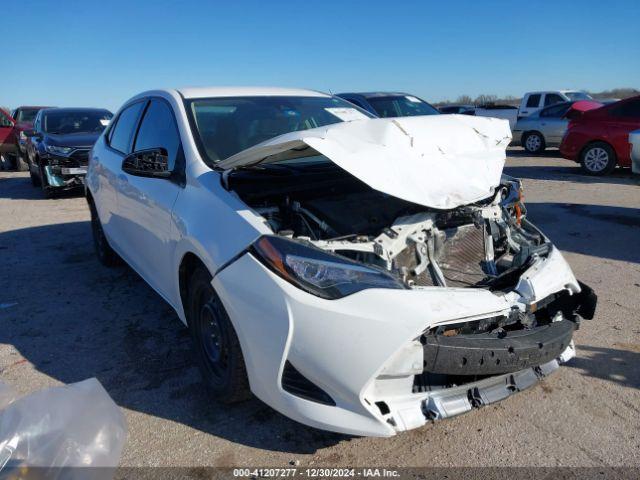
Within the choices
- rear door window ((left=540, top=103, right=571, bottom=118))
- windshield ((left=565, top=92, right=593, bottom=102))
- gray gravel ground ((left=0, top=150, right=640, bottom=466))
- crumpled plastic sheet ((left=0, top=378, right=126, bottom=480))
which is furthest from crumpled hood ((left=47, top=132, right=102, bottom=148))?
windshield ((left=565, top=92, right=593, bottom=102))

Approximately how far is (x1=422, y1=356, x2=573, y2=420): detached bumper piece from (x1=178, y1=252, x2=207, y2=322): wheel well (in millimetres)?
1425

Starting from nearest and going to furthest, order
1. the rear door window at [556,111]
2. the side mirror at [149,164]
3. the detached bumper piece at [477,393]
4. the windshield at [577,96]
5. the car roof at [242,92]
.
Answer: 1. the detached bumper piece at [477,393]
2. the side mirror at [149,164]
3. the car roof at [242,92]
4. the rear door window at [556,111]
5. the windshield at [577,96]

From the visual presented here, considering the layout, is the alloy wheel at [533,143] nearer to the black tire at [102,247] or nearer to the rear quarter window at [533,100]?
the rear quarter window at [533,100]

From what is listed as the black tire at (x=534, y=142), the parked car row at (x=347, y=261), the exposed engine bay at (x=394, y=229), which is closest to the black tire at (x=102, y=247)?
the parked car row at (x=347, y=261)

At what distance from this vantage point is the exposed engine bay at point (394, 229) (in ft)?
8.59

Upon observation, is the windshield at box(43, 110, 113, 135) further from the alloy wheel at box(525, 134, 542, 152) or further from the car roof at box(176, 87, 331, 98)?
the alloy wheel at box(525, 134, 542, 152)

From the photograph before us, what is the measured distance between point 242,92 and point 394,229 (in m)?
1.98

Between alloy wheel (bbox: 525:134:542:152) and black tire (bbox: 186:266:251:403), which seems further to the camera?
alloy wheel (bbox: 525:134:542:152)

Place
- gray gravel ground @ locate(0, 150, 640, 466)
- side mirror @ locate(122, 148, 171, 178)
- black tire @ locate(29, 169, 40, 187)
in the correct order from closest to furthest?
gray gravel ground @ locate(0, 150, 640, 466) → side mirror @ locate(122, 148, 171, 178) → black tire @ locate(29, 169, 40, 187)

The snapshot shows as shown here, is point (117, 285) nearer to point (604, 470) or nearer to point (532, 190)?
point (604, 470)

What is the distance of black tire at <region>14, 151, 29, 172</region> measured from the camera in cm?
1503

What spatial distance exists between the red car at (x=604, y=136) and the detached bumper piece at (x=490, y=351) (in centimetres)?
939

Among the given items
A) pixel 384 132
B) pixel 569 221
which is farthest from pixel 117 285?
pixel 569 221

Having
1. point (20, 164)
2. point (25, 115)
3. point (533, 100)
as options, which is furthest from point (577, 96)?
point (25, 115)
